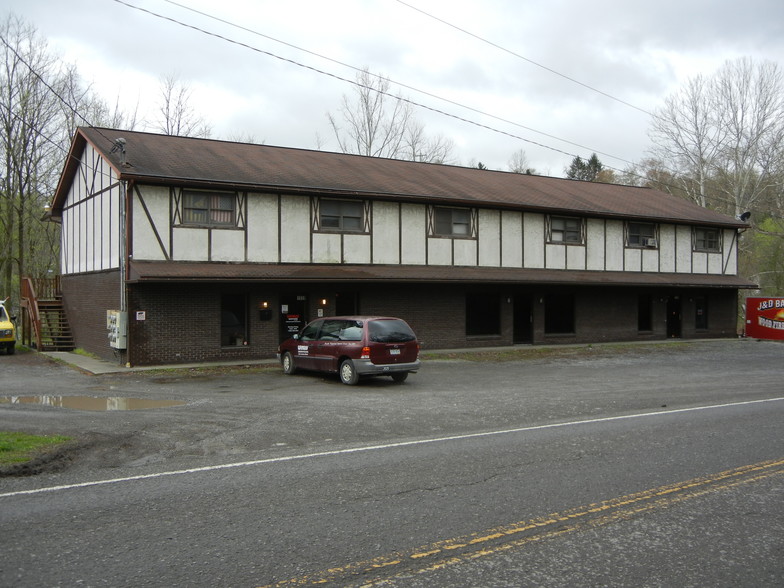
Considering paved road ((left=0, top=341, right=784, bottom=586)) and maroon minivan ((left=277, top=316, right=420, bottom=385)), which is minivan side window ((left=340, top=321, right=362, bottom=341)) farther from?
paved road ((left=0, top=341, right=784, bottom=586))

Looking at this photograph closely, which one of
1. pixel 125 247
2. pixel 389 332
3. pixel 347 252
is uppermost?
pixel 347 252

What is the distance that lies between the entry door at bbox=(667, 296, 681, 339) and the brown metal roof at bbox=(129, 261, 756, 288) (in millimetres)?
1396

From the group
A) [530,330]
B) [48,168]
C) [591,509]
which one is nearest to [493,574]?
[591,509]

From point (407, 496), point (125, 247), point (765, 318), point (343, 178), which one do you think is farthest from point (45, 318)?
point (765, 318)

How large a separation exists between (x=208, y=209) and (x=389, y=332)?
8.53 meters

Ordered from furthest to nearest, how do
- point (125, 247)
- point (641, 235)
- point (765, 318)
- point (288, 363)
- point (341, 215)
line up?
point (765, 318) < point (641, 235) < point (341, 215) < point (125, 247) < point (288, 363)

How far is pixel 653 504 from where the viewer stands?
20.9ft

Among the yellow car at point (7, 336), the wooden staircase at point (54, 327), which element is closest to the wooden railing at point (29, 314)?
the wooden staircase at point (54, 327)

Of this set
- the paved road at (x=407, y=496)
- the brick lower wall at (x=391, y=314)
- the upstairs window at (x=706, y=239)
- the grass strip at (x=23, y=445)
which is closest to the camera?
the paved road at (x=407, y=496)

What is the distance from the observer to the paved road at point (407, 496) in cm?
489

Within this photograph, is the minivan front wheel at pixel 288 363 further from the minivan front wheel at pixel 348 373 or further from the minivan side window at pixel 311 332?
the minivan front wheel at pixel 348 373

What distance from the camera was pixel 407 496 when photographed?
21.9 feet

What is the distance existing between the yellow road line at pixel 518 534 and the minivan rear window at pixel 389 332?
386 inches

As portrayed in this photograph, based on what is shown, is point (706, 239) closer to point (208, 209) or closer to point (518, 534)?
point (208, 209)
